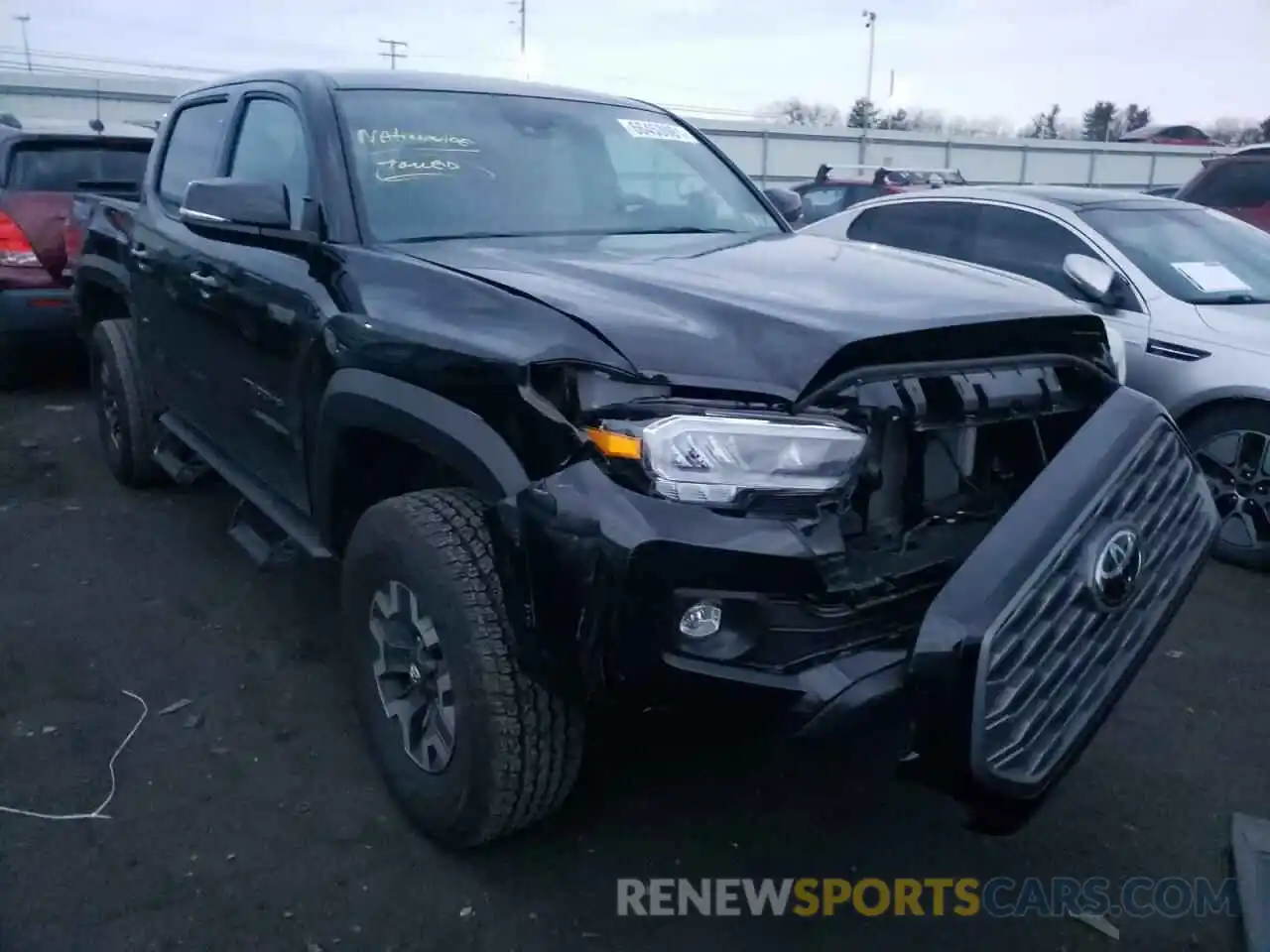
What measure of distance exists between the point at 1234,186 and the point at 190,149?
7.37m

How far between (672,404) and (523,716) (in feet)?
2.57

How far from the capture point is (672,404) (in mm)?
2143

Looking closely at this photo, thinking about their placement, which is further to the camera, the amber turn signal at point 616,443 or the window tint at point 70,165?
the window tint at point 70,165

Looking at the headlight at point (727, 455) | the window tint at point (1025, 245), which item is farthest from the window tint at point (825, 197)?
the headlight at point (727, 455)

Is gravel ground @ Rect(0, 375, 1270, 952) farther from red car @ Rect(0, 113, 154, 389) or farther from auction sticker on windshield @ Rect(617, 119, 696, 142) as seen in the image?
red car @ Rect(0, 113, 154, 389)

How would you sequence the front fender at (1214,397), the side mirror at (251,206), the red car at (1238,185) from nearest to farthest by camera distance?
the side mirror at (251,206) < the front fender at (1214,397) < the red car at (1238,185)

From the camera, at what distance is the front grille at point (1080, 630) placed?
2084 millimetres

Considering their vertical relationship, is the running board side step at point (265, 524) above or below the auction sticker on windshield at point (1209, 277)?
below

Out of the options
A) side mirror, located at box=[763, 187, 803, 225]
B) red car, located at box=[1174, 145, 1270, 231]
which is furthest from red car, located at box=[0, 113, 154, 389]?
red car, located at box=[1174, 145, 1270, 231]

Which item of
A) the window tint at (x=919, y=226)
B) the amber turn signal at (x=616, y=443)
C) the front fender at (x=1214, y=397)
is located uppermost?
the window tint at (x=919, y=226)

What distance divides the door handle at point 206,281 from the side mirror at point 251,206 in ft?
1.69

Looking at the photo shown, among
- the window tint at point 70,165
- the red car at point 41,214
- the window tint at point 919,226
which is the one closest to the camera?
the window tint at point 919,226

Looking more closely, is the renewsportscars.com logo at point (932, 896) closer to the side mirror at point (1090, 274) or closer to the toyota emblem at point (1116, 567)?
the toyota emblem at point (1116, 567)

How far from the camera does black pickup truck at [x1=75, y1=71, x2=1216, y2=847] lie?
2.09 m
